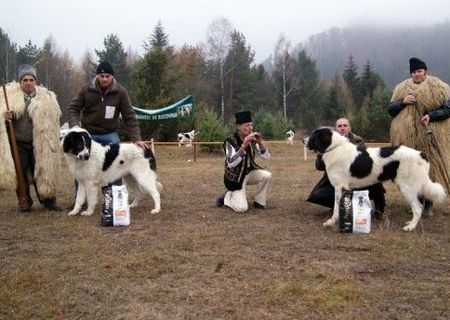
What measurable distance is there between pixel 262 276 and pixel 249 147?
3207 millimetres

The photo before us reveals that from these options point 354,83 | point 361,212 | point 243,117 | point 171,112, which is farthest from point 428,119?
point 354,83

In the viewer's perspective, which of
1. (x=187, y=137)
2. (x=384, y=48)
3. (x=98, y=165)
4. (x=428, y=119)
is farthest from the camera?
(x=384, y=48)

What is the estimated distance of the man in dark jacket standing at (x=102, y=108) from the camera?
6.62 m

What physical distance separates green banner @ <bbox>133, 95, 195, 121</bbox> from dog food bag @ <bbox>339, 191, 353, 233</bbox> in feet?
53.1

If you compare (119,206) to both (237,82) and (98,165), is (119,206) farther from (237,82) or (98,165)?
(237,82)

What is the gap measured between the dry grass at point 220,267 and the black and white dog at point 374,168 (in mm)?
427

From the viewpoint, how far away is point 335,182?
231 inches

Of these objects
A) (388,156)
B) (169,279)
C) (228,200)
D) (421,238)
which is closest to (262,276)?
(169,279)

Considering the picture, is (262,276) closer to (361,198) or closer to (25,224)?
(361,198)

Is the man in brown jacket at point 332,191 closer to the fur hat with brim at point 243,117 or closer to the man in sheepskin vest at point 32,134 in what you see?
the fur hat with brim at point 243,117

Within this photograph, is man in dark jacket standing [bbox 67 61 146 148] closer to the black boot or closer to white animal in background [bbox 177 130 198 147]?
the black boot

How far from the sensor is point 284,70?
4431cm

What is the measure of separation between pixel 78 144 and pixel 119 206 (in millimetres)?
1055

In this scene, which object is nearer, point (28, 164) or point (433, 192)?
point (433, 192)
